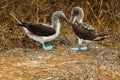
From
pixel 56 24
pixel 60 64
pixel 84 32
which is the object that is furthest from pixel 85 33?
pixel 60 64

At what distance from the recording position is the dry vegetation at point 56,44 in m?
7.16

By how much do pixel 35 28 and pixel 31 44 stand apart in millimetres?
414

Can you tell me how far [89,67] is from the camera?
24.2 feet

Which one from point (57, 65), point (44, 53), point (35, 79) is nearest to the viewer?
point (35, 79)

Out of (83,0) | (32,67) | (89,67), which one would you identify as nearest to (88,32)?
(89,67)

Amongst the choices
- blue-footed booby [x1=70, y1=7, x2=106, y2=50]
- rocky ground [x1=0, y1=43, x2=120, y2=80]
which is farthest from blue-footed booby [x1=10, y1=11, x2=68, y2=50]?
blue-footed booby [x1=70, y1=7, x2=106, y2=50]

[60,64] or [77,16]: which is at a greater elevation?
[77,16]

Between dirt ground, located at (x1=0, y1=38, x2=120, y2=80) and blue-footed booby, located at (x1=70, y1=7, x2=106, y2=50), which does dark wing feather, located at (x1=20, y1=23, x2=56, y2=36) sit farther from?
blue-footed booby, located at (x1=70, y1=7, x2=106, y2=50)

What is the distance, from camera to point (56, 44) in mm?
8289

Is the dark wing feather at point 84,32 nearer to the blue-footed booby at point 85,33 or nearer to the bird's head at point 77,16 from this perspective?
the blue-footed booby at point 85,33

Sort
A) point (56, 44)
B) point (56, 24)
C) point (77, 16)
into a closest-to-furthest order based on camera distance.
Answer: point (56, 24) → point (56, 44) → point (77, 16)

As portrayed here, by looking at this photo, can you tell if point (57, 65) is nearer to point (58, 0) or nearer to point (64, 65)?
point (64, 65)

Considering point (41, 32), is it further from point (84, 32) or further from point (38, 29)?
point (84, 32)

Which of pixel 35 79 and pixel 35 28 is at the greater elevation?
pixel 35 28
